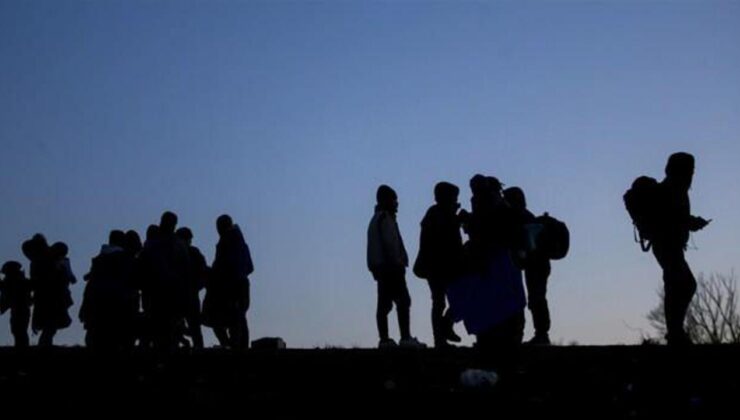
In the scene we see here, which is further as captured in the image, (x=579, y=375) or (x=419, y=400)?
(x=579, y=375)

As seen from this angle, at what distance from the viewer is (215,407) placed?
752 cm

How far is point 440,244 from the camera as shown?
11.6 metres

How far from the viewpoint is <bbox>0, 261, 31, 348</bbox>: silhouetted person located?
15.5 metres

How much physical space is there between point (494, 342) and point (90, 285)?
5844mm

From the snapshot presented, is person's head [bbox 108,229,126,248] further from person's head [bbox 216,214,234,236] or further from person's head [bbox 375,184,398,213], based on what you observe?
A: person's head [bbox 375,184,398,213]

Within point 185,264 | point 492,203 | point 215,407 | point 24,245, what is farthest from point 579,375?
point 24,245

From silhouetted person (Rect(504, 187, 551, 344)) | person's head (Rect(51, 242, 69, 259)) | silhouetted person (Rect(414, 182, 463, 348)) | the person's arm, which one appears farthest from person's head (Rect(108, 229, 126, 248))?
the person's arm

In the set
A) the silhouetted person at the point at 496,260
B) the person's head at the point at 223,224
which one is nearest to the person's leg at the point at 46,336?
the person's head at the point at 223,224

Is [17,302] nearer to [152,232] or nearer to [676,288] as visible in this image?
[152,232]

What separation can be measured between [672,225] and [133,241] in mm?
7152

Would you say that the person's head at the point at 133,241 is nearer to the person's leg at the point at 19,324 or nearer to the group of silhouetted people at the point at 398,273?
the group of silhouetted people at the point at 398,273

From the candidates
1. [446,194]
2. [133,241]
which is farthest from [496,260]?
[133,241]

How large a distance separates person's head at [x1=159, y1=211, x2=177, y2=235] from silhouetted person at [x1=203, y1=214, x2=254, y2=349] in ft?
4.30

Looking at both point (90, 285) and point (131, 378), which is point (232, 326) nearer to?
point (90, 285)
